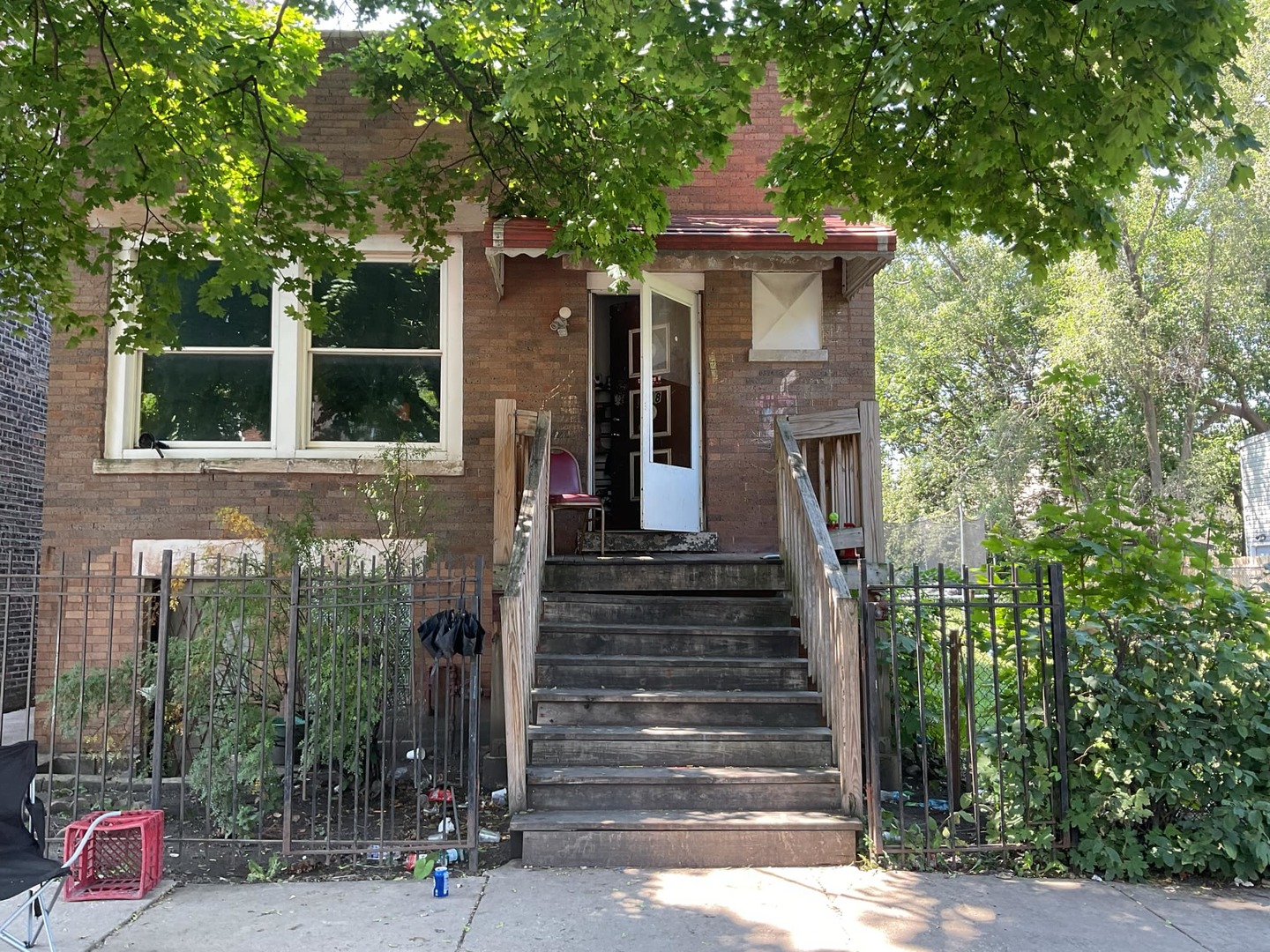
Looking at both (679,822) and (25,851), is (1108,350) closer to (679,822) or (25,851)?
(679,822)

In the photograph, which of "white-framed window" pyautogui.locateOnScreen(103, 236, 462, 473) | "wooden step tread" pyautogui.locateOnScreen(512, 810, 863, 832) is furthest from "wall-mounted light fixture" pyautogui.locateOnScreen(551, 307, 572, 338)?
"wooden step tread" pyautogui.locateOnScreen(512, 810, 863, 832)

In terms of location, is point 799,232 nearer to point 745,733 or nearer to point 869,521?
point 869,521

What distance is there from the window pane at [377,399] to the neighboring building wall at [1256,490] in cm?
2005

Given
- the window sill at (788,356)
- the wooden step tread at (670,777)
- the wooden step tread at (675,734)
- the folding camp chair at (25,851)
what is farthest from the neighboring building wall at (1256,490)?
the folding camp chair at (25,851)

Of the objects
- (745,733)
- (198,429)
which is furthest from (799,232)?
(198,429)

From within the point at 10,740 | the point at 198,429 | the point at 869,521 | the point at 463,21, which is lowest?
the point at 10,740

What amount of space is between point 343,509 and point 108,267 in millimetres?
2967

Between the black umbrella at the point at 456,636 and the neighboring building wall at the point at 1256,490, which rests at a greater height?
the neighboring building wall at the point at 1256,490

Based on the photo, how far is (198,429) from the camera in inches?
335

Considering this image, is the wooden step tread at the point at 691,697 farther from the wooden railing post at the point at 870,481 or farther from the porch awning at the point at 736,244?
the porch awning at the point at 736,244

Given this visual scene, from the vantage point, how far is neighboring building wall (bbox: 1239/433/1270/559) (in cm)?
2153

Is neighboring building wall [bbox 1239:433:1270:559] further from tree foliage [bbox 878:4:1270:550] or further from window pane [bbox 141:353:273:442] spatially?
window pane [bbox 141:353:273:442]

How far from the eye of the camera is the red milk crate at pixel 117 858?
4879 millimetres

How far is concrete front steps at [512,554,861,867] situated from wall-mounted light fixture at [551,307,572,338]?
86.2 inches
